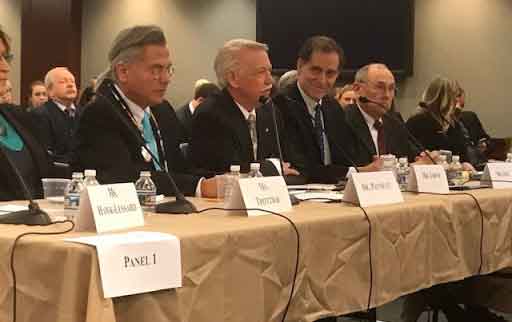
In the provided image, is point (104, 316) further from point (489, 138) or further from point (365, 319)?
point (489, 138)

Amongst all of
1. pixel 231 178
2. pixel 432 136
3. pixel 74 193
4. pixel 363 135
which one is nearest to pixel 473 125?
pixel 432 136

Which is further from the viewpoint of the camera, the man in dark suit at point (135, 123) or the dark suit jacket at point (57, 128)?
the dark suit jacket at point (57, 128)

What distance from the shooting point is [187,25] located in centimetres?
1042

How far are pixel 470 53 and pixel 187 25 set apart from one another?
11.1ft

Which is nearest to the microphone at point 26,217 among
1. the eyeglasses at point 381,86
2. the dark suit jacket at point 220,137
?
the dark suit jacket at point 220,137

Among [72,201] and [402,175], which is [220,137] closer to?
[402,175]

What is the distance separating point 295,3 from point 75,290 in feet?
27.2

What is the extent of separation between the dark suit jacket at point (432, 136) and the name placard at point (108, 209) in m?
3.57

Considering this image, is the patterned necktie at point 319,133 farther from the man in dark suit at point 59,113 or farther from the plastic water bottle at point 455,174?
the man in dark suit at point 59,113

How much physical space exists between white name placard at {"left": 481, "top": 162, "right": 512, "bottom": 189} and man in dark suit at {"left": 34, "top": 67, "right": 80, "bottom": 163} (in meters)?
2.92

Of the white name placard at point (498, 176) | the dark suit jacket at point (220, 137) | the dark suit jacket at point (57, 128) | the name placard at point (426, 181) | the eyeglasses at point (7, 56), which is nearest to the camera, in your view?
the eyeglasses at point (7, 56)

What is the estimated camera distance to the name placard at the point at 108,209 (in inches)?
71.5

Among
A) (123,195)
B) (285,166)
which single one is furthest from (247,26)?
(123,195)

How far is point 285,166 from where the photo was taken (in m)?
3.49
